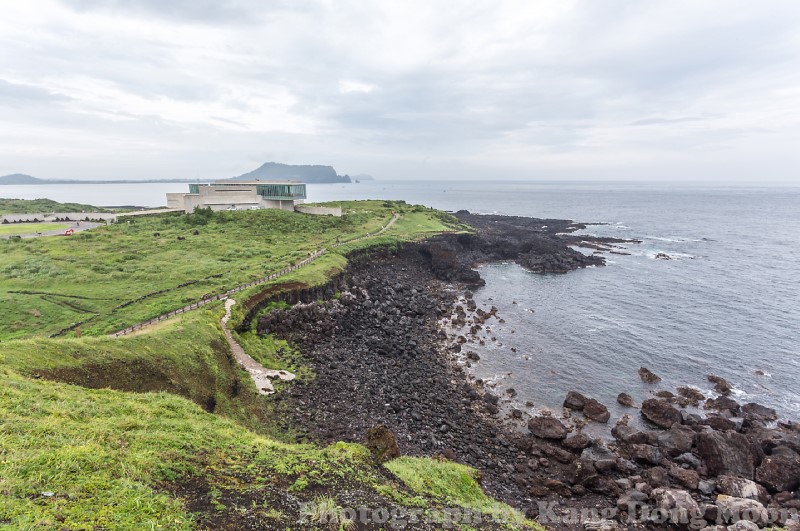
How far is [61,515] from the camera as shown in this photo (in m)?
9.16

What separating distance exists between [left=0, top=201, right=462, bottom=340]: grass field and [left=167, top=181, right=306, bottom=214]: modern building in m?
5.84

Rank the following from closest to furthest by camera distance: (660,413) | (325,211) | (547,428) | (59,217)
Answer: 1. (547,428)
2. (660,413)
3. (59,217)
4. (325,211)

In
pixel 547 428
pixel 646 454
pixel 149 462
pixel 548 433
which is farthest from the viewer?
pixel 547 428

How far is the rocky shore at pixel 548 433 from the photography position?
20.9 m

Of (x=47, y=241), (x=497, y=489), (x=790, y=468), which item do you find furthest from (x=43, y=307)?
(x=790, y=468)

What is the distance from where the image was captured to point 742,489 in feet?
71.1

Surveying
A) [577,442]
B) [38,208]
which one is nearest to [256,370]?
[577,442]

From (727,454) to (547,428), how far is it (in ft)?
34.1

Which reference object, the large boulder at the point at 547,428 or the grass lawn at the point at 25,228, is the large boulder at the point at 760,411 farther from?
the grass lawn at the point at 25,228

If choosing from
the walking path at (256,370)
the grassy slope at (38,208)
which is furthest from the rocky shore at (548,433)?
the grassy slope at (38,208)

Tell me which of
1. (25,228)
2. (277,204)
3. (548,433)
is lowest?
(548,433)

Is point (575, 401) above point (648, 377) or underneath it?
underneath

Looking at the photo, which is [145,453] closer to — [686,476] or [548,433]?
[548,433]

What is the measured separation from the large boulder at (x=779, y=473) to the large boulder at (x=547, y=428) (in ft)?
35.5
